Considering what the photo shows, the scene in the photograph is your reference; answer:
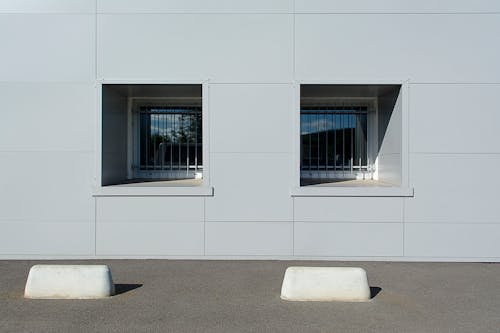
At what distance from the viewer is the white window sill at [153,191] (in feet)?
27.8

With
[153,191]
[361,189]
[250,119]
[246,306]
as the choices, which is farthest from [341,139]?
[246,306]

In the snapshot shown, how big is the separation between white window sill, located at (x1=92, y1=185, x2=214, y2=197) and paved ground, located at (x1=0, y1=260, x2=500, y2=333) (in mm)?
1379

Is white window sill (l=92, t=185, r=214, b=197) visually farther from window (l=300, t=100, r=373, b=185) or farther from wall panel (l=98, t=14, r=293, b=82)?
window (l=300, t=100, r=373, b=185)

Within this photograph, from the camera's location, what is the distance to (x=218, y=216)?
8508mm

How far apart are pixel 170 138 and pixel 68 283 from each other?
15.9 ft

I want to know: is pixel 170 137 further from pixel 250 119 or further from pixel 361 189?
pixel 361 189

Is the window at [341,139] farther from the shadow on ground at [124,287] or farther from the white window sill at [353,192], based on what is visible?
the shadow on ground at [124,287]

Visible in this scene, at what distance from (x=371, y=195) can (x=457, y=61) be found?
2953 mm

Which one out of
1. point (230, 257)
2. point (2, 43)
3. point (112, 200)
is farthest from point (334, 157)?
point (2, 43)

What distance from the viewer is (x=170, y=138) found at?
10375 mm

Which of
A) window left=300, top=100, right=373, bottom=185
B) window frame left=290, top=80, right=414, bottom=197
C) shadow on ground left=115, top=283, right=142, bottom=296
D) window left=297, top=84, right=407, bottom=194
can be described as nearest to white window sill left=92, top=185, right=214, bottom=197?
window frame left=290, top=80, right=414, bottom=197

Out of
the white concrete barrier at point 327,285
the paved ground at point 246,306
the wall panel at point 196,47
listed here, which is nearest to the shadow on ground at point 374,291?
the paved ground at point 246,306

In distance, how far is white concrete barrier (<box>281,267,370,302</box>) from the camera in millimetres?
6012

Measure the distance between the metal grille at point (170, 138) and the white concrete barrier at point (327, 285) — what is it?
4895 mm
